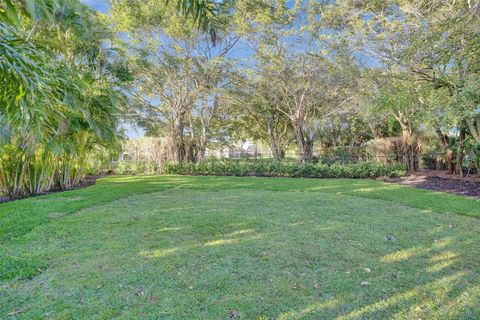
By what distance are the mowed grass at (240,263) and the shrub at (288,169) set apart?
18.2 ft

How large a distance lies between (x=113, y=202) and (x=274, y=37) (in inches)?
356

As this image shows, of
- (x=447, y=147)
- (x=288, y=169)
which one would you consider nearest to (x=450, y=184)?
(x=447, y=147)

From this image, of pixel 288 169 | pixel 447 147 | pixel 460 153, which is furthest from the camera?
pixel 288 169

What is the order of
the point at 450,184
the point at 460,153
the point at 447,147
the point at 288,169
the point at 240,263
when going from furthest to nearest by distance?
1. the point at 288,169
2. the point at 447,147
3. the point at 460,153
4. the point at 450,184
5. the point at 240,263

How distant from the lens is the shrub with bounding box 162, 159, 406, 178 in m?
10.6

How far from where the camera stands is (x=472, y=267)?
262 centimetres

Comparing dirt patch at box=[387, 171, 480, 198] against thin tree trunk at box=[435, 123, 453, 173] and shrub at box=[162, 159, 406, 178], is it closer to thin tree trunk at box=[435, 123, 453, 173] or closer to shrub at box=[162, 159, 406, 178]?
thin tree trunk at box=[435, 123, 453, 173]

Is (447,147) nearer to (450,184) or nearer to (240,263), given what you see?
(450,184)

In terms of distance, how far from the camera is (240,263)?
2.70 m

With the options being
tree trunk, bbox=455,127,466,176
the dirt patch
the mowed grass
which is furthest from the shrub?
the mowed grass

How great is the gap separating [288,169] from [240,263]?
9.17 metres

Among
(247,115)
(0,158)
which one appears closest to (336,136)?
(247,115)

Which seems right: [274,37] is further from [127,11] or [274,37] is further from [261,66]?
[127,11]

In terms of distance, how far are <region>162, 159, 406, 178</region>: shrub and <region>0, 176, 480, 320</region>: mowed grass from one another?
5536 millimetres
